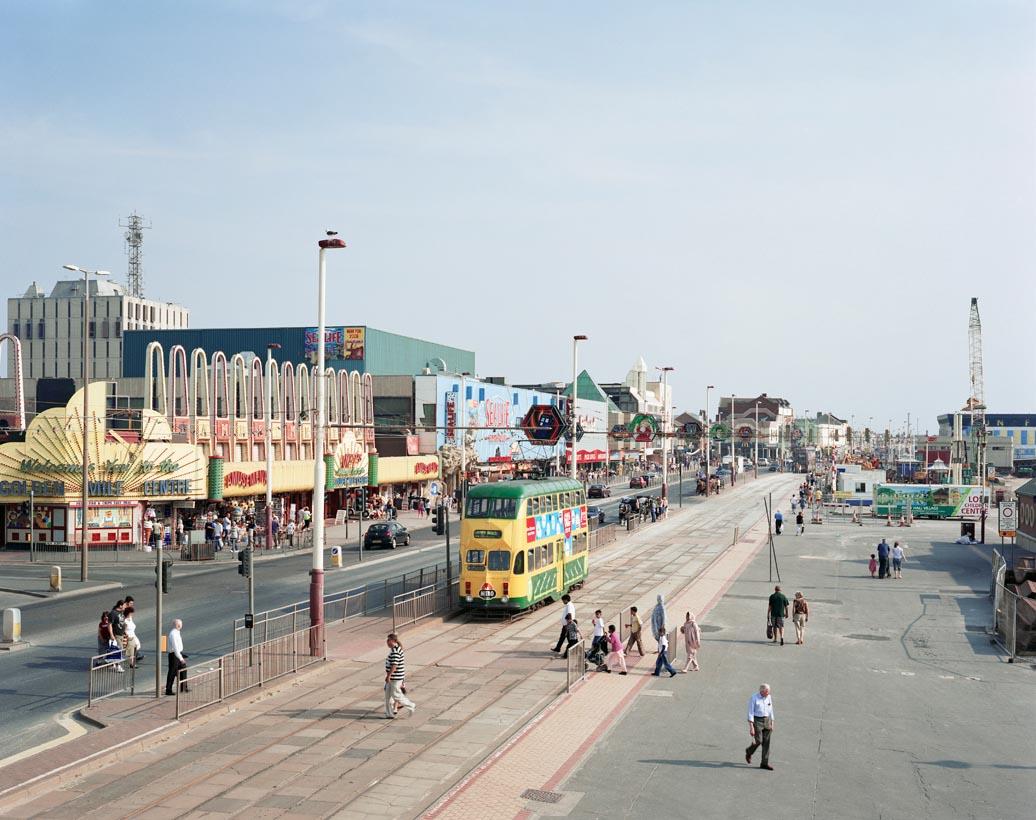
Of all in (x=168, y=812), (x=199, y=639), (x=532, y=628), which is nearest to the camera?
(x=168, y=812)

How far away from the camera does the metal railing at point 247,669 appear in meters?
21.1

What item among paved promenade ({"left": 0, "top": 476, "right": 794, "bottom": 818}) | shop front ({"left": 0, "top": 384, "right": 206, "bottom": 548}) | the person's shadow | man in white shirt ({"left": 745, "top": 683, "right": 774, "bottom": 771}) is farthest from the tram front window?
shop front ({"left": 0, "top": 384, "right": 206, "bottom": 548})

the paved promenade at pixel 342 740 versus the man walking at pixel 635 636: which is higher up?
the man walking at pixel 635 636

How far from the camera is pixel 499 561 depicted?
3183 cm

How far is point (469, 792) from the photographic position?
1625 cm

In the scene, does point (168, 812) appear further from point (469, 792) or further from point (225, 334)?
point (225, 334)

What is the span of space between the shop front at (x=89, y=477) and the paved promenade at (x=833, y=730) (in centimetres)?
2962

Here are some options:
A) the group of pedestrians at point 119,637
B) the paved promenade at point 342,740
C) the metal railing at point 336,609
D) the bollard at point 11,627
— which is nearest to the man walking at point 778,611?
the paved promenade at point 342,740

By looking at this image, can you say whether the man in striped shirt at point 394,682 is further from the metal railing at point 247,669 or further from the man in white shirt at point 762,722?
the man in white shirt at point 762,722

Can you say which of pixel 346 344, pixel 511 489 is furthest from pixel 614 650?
pixel 346 344

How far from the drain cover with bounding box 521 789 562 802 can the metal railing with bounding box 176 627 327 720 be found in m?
7.44

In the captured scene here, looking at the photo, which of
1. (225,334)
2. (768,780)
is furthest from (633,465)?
(768,780)

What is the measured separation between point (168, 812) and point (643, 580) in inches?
1172

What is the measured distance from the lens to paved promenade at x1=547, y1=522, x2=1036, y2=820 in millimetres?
16047
